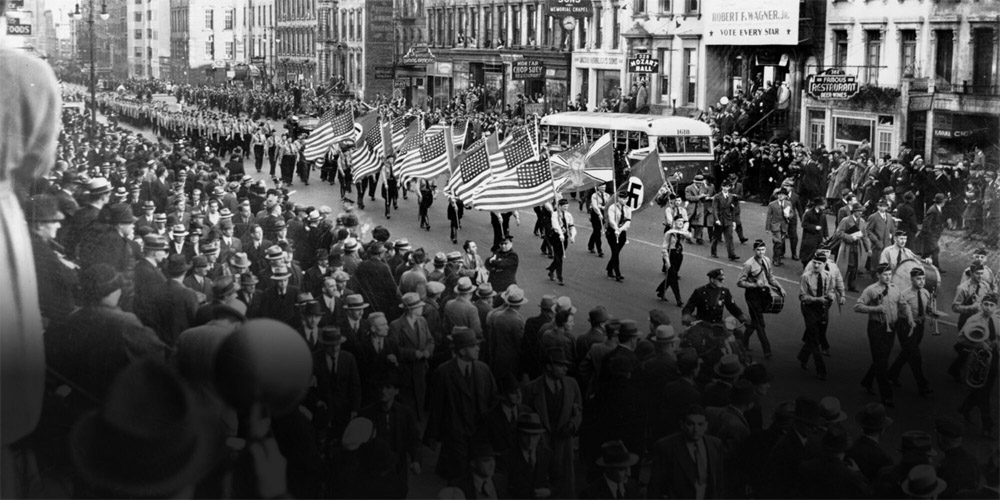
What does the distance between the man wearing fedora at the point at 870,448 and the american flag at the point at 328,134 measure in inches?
882

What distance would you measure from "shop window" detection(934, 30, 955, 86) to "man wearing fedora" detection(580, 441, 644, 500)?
2530cm

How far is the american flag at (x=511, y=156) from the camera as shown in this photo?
62.2 ft

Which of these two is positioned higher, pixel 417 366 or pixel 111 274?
pixel 111 274

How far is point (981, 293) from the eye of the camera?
13.0 m

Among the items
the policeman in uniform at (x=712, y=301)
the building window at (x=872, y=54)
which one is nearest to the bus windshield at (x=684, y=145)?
the building window at (x=872, y=54)

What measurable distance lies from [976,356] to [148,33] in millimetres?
10875

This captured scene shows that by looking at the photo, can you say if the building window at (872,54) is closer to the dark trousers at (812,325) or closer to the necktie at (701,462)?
the dark trousers at (812,325)

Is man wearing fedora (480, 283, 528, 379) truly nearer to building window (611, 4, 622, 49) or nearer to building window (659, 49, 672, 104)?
building window (659, 49, 672, 104)

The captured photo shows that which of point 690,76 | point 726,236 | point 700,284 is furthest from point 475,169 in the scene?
point 690,76

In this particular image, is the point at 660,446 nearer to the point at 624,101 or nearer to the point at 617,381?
the point at 617,381

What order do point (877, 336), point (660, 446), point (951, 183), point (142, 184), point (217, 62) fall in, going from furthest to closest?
point (951, 183), point (217, 62), point (142, 184), point (877, 336), point (660, 446)

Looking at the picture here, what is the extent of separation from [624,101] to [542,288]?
2820 centimetres

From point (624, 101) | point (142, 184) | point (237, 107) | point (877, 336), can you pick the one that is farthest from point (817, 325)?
point (237, 107)

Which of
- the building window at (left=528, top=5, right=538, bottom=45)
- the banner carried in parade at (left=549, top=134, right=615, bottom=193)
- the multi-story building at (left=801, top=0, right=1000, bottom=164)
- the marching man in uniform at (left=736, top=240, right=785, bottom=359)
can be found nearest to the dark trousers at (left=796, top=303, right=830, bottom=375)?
the marching man in uniform at (left=736, top=240, right=785, bottom=359)
